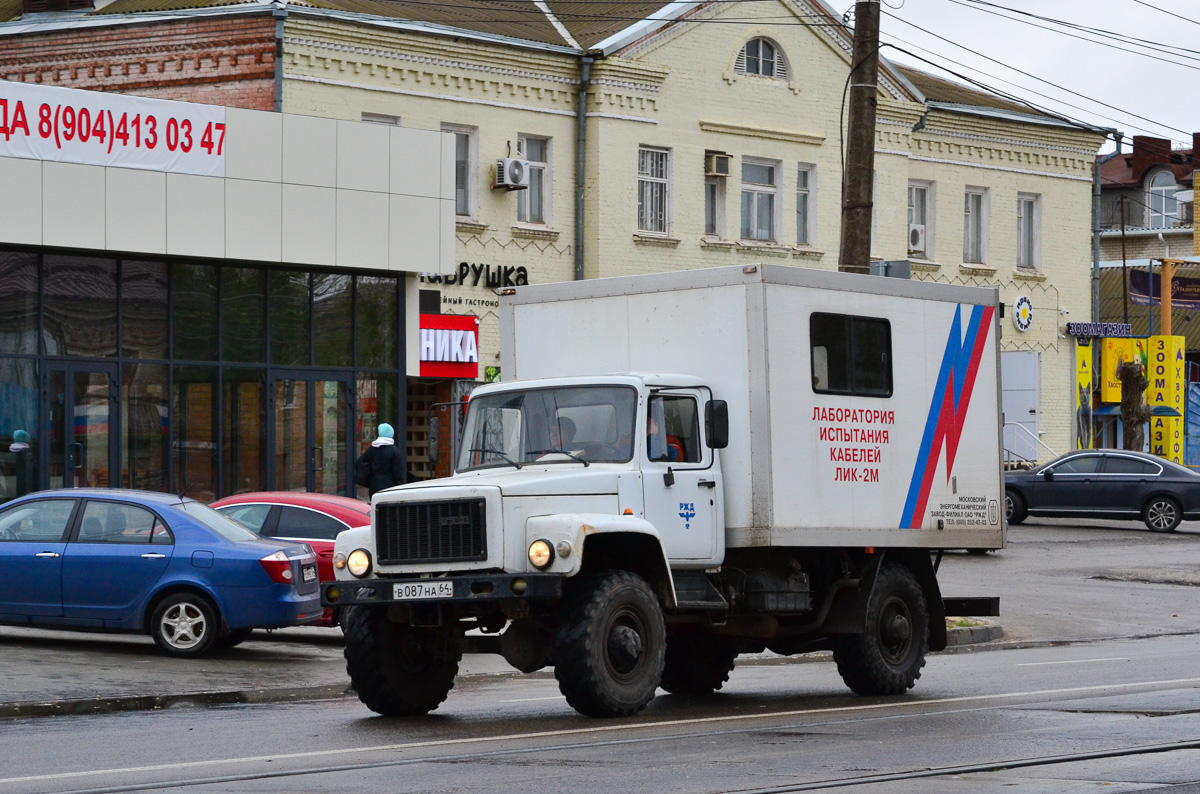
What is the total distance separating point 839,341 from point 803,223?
24.7m

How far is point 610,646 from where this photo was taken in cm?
1183

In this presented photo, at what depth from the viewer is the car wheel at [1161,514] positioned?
1364 inches

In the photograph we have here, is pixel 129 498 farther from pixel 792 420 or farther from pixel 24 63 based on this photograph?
pixel 24 63

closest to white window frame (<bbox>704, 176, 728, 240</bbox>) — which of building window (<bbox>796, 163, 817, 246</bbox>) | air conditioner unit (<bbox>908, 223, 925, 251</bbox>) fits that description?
building window (<bbox>796, 163, 817, 246</bbox>)

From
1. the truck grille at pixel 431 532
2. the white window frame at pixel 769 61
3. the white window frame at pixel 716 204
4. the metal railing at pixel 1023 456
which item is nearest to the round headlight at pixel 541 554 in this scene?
the truck grille at pixel 431 532

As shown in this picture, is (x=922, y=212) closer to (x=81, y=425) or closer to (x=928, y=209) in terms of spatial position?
(x=928, y=209)

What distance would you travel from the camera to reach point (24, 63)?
106 ft

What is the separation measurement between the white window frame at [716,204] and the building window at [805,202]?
2099 millimetres

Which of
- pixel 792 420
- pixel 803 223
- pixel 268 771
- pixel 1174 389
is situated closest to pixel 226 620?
pixel 792 420

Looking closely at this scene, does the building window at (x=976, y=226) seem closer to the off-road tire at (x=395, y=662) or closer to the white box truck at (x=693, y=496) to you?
the white box truck at (x=693, y=496)

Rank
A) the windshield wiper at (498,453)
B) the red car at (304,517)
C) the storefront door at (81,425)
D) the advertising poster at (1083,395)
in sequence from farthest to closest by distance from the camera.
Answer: the advertising poster at (1083,395), the storefront door at (81,425), the red car at (304,517), the windshield wiper at (498,453)

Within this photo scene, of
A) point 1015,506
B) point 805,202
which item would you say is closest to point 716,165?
point 805,202

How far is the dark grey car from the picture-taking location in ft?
114

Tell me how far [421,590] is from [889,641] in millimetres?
4156
